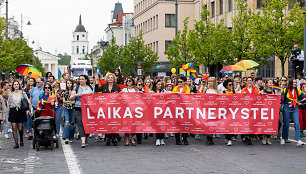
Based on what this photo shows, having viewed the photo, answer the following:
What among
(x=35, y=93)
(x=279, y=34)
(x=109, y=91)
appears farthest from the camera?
(x=279, y=34)

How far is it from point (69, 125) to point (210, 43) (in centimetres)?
2507

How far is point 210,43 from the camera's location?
3878 cm

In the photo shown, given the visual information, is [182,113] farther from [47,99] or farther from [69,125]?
[47,99]

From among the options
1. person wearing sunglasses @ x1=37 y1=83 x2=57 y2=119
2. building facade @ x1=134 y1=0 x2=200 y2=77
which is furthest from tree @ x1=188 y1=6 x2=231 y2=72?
building facade @ x1=134 y1=0 x2=200 y2=77

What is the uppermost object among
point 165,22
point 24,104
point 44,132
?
point 165,22

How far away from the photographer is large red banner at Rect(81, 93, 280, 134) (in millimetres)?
14148

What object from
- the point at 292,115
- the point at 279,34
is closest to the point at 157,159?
the point at 292,115

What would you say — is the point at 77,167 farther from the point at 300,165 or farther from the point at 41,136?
the point at 300,165

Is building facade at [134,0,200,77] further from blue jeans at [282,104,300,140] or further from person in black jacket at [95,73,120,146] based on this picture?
blue jeans at [282,104,300,140]

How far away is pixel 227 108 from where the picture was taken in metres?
14.2

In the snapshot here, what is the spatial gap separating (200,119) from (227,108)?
737mm

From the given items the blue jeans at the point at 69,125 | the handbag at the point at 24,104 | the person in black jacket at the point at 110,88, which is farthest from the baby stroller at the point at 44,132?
the person in black jacket at the point at 110,88

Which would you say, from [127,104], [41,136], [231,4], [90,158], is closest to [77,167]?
[90,158]

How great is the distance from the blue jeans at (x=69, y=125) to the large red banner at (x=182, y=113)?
0.85 meters
